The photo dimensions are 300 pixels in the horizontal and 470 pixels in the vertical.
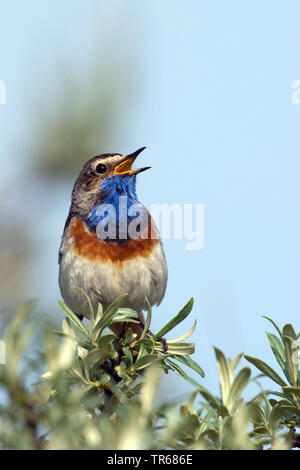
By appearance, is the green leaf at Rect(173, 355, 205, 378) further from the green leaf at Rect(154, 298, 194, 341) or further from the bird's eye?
the bird's eye

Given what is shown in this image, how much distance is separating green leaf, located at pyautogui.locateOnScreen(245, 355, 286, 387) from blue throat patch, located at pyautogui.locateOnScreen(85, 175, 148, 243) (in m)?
3.07

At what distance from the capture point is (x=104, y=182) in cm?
588

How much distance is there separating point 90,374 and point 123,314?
46 centimetres

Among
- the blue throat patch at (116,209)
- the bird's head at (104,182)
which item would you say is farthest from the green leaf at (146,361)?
the bird's head at (104,182)

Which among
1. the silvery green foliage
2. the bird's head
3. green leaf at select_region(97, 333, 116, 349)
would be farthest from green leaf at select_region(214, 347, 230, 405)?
the bird's head

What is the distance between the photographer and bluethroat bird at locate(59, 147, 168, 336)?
→ 520 centimetres

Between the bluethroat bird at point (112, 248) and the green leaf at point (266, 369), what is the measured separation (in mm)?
2836

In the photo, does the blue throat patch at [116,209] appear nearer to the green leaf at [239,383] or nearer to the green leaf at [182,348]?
the green leaf at [182,348]

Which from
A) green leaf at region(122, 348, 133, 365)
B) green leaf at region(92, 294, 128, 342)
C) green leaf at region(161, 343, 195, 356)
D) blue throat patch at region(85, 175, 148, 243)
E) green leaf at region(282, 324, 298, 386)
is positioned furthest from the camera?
blue throat patch at region(85, 175, 148, 243)

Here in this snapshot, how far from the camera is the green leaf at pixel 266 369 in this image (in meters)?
2.32

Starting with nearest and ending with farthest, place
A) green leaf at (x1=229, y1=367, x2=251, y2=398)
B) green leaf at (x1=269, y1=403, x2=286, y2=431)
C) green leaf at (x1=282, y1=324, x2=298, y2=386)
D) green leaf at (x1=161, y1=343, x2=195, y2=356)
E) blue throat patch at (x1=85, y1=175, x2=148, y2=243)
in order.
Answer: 1. green leaf at (x1=229, y1=367, x2=251, y2=398)
2. green leaf at (x1=269, y1=403, x2=286, y2=431)
3. green leaf at (x1=282, y1=324, x2=298, y2=386)
4. green leaf at (x1=161, y1=343, x2=195, y2=356)
5. blue throat patch at (x1=85, y1=175, x2=148, y2=243)

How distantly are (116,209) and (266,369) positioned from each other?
342cm

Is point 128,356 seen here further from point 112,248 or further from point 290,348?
point 112,248
